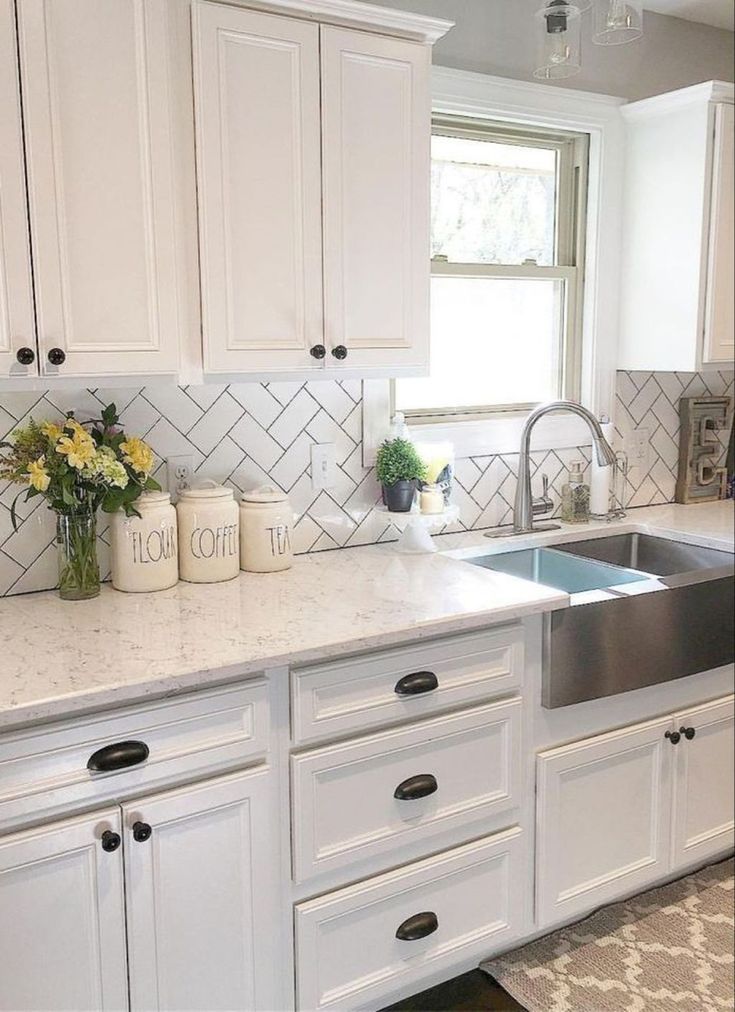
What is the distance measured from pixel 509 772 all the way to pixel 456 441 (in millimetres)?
1019

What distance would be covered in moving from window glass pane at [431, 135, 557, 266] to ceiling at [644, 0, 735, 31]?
0.55 m

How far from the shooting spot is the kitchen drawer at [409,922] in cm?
194

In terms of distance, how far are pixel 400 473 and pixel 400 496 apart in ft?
0.20

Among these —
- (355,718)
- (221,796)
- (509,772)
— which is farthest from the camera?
(509,772)

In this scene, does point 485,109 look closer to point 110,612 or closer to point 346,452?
point 346,452

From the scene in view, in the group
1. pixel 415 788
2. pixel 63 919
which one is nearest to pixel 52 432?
pixel 63 919

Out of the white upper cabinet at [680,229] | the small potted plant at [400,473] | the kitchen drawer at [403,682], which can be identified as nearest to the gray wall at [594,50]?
the white upper cabinet at [680,229]

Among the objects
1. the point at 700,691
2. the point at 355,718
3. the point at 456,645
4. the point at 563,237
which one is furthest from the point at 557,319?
the point at 355,718

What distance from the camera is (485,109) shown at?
8.89 feet

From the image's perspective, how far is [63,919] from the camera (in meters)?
1.64

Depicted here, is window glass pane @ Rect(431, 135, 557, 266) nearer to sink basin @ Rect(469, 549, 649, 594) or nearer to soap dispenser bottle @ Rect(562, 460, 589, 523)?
soap dispenser bottle @ Rect(562, 460, 589, 523)

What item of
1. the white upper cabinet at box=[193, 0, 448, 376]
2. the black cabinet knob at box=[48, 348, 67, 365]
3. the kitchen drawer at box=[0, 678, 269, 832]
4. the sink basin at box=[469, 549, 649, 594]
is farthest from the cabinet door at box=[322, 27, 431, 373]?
the kitchen drawer at box=[0, 678, 269, 832]

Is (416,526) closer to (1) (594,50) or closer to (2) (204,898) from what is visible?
(2) (204,898)

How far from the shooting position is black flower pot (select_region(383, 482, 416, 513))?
2.55 m
